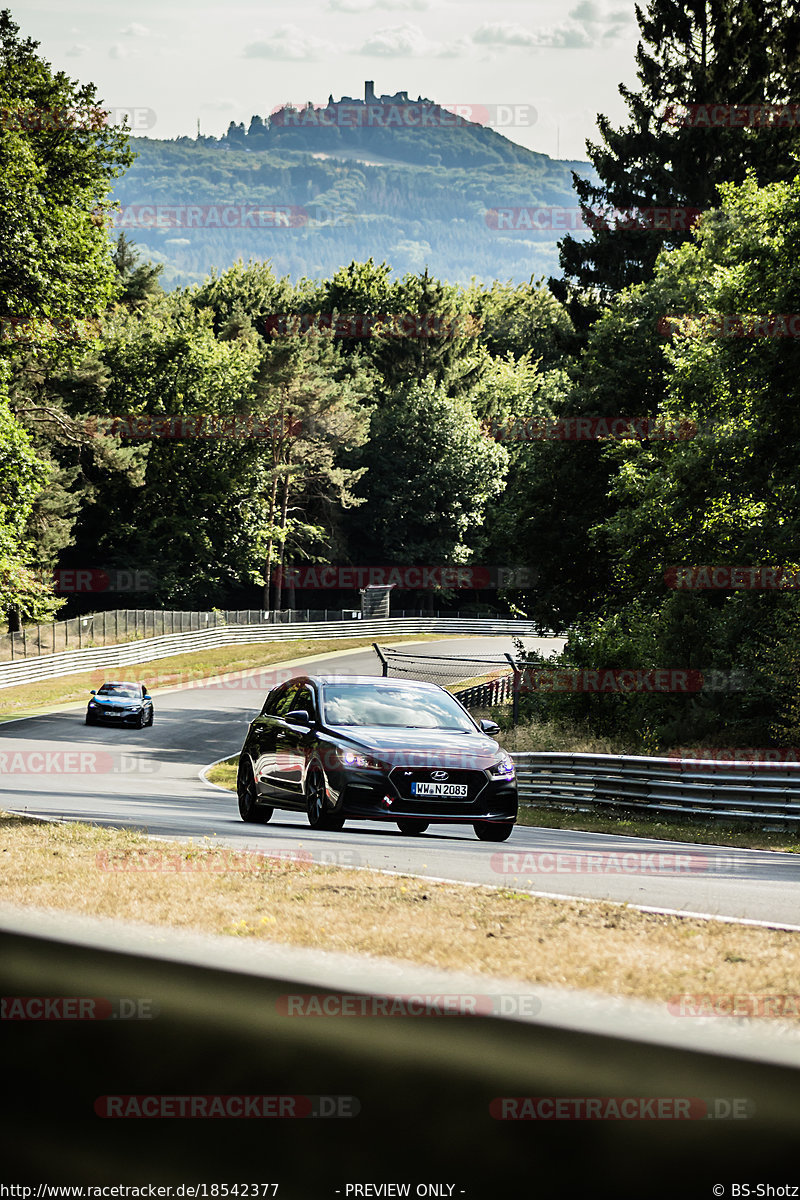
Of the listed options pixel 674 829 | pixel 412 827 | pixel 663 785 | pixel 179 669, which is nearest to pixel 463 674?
pixel 179 669

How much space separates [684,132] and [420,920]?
150 feet

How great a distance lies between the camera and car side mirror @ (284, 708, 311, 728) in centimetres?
1395

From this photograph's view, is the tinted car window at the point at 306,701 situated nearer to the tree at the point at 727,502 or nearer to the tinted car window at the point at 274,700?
the tinted car window at the point at 274,700

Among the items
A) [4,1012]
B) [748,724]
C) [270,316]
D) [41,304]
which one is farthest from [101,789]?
[270,316]

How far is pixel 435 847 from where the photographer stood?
43.0 ft

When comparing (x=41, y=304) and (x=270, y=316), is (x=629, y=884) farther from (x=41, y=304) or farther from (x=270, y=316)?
(x=270, y=316)

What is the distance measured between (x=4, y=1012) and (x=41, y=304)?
31896 millimetres

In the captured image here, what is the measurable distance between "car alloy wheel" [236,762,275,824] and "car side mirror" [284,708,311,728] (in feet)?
4.43

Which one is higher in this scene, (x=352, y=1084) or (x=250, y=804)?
(x=352, y=1084)

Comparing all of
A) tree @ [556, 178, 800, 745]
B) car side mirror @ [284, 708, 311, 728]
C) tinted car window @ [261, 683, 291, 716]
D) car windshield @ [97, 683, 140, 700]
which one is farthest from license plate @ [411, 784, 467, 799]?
car windshield @ [97, 683, 140, 700]

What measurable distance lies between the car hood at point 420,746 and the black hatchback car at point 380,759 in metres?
0.01

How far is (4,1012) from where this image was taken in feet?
9.11

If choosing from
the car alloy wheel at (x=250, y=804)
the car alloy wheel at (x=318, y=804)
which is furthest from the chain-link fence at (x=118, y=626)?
the car alloy wheel at (x=318, y=804)

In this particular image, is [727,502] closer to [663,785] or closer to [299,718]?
[663,785]
